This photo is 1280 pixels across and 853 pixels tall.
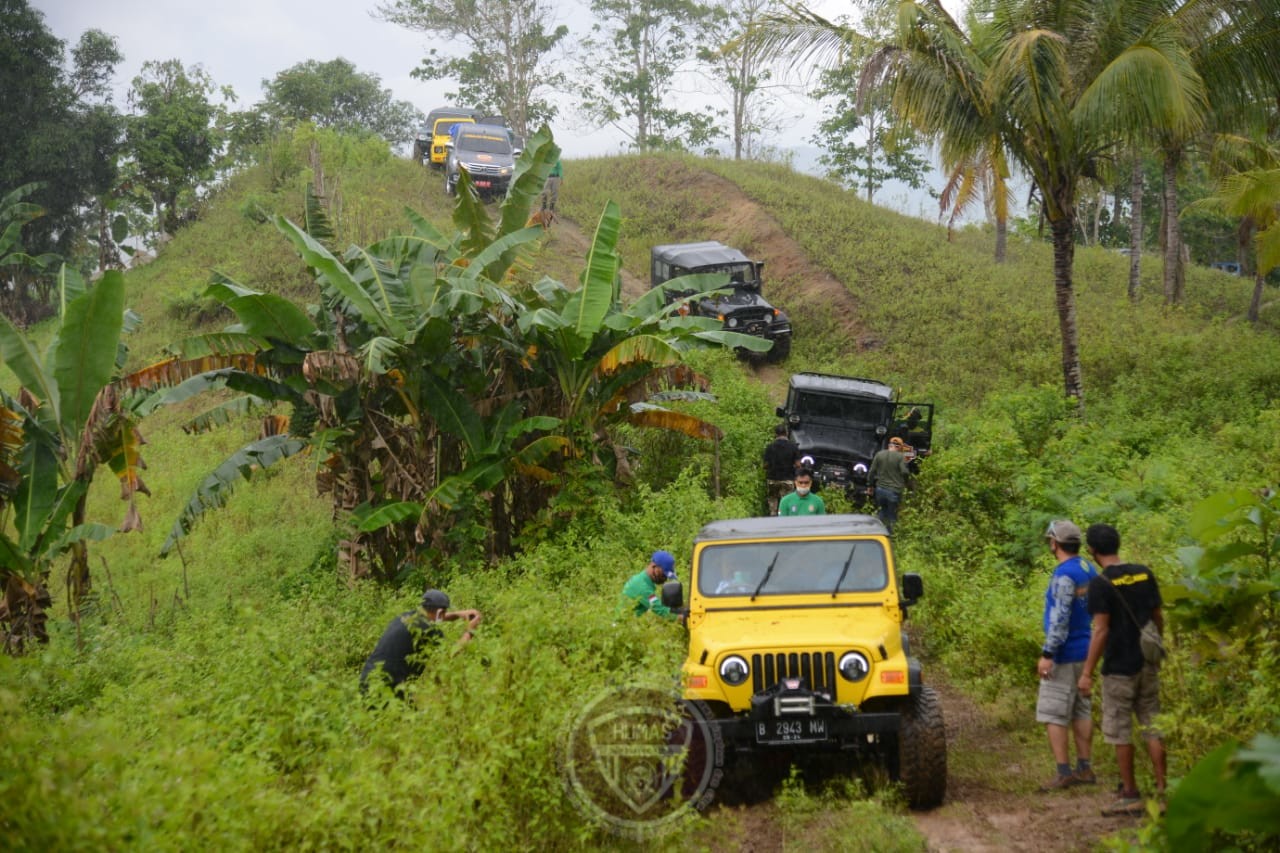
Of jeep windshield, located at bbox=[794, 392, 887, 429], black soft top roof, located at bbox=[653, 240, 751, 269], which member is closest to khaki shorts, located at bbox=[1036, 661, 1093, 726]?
jeep windshield, located at bbox=[794, 392, 887, 429]

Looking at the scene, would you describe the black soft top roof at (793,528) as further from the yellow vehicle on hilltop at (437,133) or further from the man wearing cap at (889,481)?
the yellow vehicle on hilltop at (437,133)

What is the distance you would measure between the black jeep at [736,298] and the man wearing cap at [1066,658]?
1665 centimetres

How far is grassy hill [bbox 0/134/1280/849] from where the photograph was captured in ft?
15.0

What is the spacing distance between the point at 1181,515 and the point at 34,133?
32403mm

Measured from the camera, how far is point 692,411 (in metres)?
16.9

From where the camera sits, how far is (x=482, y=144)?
31.9 m

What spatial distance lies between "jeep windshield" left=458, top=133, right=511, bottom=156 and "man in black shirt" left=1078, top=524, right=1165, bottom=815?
27.7 meters

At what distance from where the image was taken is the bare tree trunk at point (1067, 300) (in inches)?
667

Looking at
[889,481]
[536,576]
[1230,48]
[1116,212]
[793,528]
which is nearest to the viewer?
[793,528]

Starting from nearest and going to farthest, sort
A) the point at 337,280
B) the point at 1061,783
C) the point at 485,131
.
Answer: the point at 1061,783, the point at 337,280, the point at 485,131

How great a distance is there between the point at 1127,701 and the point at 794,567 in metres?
2.35

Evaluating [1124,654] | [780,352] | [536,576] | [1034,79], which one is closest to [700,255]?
[780,352]

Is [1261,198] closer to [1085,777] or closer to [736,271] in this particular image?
[736,271]

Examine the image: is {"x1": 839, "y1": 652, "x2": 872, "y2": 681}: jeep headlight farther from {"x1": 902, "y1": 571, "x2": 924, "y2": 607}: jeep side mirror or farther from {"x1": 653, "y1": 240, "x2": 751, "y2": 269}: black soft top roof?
{"x1": 653, "y1": 240, "x2": 751, "y2": 269}: black soft top roof
